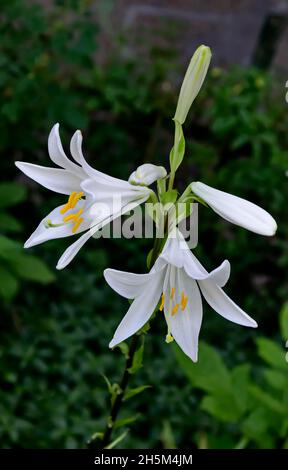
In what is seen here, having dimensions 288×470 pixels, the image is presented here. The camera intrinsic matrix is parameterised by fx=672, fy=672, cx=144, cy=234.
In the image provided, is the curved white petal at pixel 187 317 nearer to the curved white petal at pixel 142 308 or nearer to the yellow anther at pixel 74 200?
the curved white petal at pixel 142 308

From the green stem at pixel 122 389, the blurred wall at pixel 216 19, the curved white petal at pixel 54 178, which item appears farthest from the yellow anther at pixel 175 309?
the blurred wall at pixel 216 19

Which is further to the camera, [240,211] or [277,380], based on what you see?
[277,380]

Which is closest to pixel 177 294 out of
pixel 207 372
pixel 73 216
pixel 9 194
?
pixel 73 216

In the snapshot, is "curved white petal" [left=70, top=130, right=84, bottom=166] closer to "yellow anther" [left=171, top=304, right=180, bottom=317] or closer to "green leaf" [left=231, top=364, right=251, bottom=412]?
"yellow anther" [left=171, top=304, right=180, bottom=317]

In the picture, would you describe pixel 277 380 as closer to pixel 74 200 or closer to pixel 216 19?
pixel 74 200

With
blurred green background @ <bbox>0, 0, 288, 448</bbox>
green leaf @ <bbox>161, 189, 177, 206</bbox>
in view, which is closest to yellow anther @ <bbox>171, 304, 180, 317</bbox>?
green leaf @ <bbox>161, 189, 177, 206</bbox>

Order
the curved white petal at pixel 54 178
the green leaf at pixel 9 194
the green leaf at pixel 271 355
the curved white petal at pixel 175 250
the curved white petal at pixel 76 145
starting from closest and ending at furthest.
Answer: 1. the curved white petal at pixel 175 250
2. the curved white petal at pixel 76 145
3. the curved white petal at pixel 54 178
4. the green leaf at pixel 271 355
5. the green leaf at pixel 9 194

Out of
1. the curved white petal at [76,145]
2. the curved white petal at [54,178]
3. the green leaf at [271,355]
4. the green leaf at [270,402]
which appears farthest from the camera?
the green leaf at [271,355]
